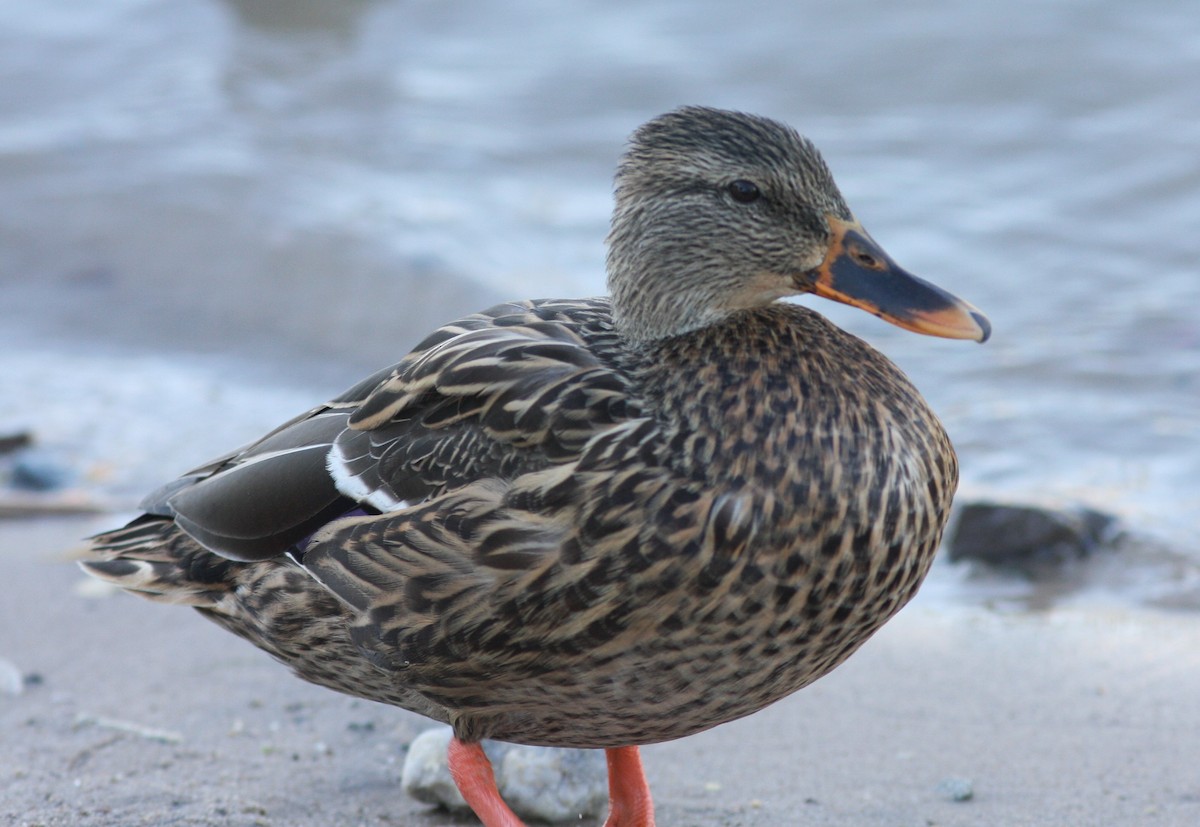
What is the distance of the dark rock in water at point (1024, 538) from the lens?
5.59 meters

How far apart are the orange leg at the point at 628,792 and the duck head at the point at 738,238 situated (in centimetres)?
112

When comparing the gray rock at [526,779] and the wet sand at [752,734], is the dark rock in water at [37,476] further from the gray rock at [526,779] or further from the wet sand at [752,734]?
the gray rock at [526,779]

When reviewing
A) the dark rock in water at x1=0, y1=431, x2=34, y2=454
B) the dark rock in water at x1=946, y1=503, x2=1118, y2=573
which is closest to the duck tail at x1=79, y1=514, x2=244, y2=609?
the dark rock in water at x1=0, y1=431, x2=34, y2=454

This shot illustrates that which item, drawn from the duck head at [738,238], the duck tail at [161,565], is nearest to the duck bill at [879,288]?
the duck head at [738,238]

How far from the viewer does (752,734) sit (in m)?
4.51

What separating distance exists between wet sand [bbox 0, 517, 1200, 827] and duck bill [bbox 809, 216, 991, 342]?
1391 mm

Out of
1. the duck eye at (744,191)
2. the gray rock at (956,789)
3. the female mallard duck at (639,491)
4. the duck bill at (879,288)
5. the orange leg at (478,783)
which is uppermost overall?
the duck eye at (744,191)

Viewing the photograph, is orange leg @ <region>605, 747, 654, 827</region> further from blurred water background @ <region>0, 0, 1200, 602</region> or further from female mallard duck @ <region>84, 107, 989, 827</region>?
blurred water background @ <region>0, 0, 1200, 602</region>

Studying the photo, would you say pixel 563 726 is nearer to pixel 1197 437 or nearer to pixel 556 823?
pixel 556 823

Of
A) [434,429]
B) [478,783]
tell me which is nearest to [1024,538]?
[478,783]

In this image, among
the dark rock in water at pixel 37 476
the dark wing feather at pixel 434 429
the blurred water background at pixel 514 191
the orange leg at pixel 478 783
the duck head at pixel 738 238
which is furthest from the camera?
the blurred water background at pixel 514 191

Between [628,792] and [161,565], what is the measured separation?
1365 millimetres

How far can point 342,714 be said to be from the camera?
4.56m

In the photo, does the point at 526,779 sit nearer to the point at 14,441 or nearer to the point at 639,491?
the point at 639,491
